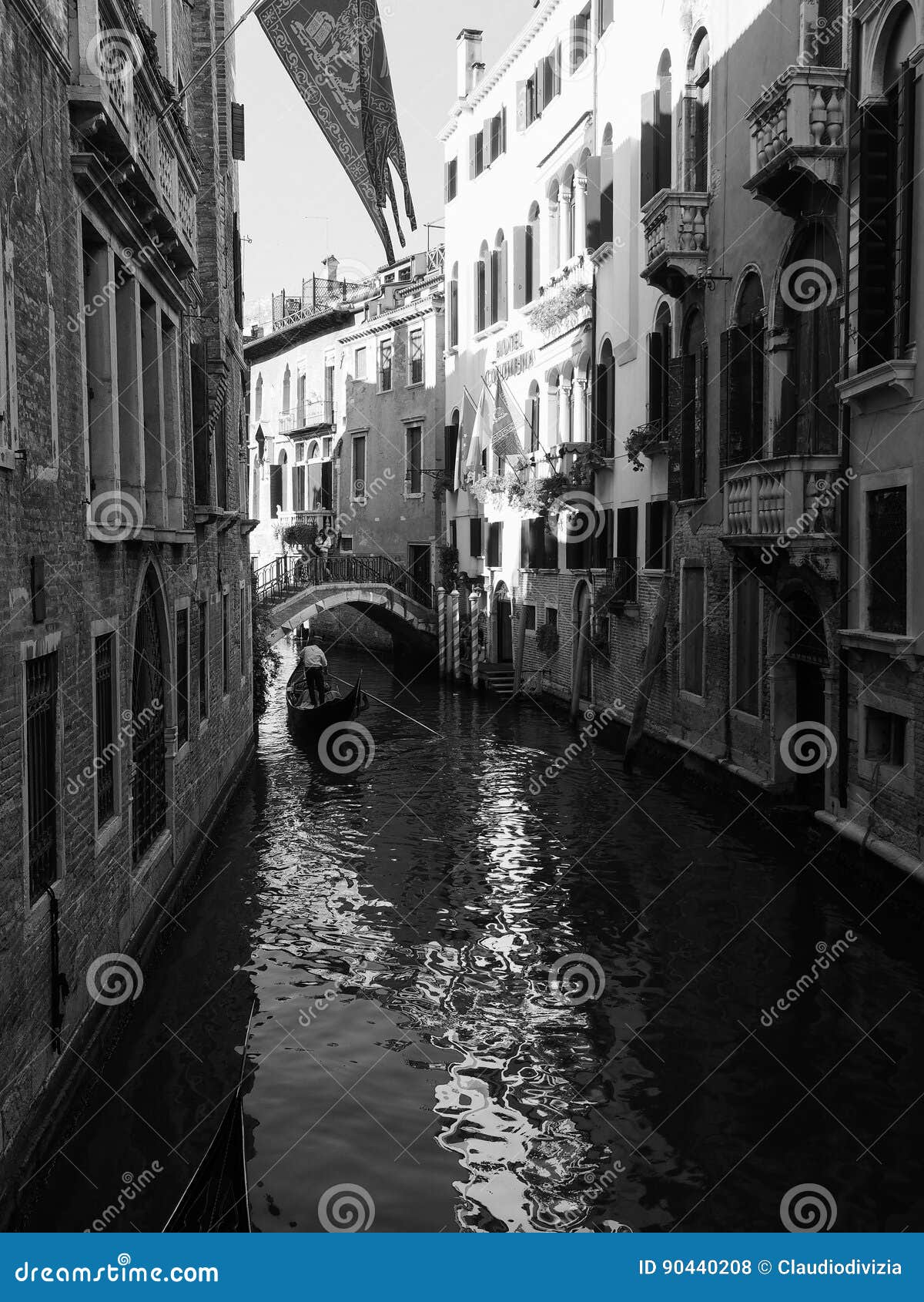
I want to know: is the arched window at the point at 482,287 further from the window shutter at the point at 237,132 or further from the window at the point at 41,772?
the window at the point at 41,772

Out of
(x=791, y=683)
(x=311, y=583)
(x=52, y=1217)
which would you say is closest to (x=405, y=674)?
(x=311, y=583)

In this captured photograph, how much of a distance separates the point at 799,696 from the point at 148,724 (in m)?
6.03

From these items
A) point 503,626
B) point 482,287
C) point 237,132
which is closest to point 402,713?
point 503,626

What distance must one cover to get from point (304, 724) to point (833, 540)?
909 centimetres

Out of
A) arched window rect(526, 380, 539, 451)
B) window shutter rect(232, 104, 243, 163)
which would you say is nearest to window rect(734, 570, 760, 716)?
window shutter rect(232, 104, 243, 163)

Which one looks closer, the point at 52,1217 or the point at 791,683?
the point at 52,1217

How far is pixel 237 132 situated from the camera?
15.9 meters

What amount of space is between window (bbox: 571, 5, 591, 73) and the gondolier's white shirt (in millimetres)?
9388

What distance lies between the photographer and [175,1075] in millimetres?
6625

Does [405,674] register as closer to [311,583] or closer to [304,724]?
[311,583]

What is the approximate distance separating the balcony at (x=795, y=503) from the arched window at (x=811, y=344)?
0.27 m
